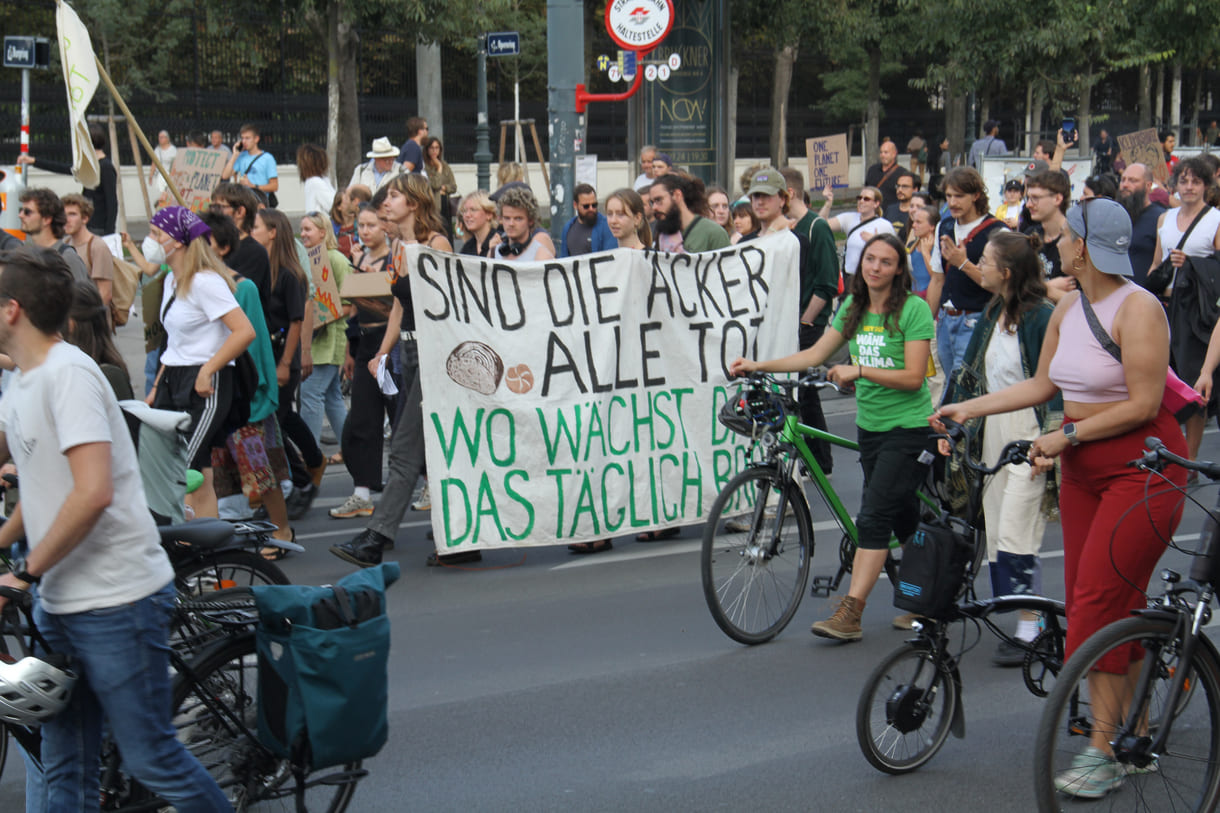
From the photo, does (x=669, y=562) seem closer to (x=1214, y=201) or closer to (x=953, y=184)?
(x=953, y=184)

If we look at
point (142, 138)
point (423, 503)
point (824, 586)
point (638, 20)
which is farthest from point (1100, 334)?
point (638, 20)

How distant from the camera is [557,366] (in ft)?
24.4

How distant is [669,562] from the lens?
7574 millimetres

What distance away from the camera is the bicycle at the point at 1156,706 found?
3.95 m

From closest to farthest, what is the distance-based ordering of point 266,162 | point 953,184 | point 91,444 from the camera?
point 91,444 → point 953,184 → point 266,162

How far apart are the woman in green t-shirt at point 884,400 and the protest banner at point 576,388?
1448 millimetres

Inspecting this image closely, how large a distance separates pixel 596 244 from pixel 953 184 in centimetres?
280

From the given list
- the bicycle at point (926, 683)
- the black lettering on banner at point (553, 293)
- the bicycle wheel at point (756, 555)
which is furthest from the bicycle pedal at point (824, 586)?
the black lettering on banner at point (553, 293)

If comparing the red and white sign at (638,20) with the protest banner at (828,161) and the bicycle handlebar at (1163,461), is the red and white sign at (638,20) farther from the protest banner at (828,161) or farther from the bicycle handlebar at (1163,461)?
the bicycle handlebar at (1163,461)

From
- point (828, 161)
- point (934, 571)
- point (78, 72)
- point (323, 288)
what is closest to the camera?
point (934, 571)

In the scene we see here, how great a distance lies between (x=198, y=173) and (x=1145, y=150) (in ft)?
36.2

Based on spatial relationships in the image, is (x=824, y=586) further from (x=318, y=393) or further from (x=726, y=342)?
(x=318, y=393)

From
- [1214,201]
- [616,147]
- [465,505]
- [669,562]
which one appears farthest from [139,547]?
[616,147]

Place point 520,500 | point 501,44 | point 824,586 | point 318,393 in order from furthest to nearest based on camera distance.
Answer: point 501,44
point 318,393
point 520,500
point 824,586
